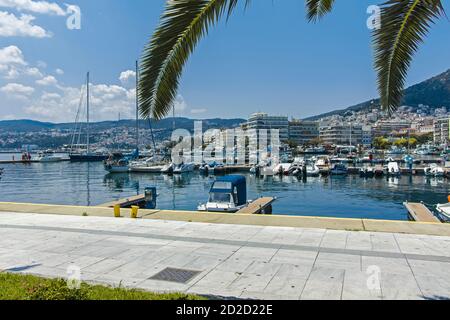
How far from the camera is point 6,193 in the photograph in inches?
1805

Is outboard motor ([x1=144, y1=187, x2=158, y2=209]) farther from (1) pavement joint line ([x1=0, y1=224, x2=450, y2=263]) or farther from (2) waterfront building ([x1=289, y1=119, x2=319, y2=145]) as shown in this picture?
(2) waterfront building ([x1=289, y1=119, x2=319, y2=145])

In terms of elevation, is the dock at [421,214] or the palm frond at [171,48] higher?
the palm frond at [171,48]

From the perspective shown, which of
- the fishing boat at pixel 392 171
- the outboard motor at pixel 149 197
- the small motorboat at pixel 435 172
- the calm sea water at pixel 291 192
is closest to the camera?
the outboard motor at pixel 149 197

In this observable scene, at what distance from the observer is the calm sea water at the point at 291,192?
3409 cm

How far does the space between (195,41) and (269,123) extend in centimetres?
17506

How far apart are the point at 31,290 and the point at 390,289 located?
6.28 metres

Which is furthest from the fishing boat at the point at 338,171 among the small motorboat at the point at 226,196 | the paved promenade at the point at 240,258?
the paved promenade at the point at 240,258

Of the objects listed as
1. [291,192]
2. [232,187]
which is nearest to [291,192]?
[291,192]

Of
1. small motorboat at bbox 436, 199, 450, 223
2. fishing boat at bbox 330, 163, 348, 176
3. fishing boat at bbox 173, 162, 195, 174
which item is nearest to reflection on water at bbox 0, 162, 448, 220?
fishing boat at bbox 330, 163, 348, 176

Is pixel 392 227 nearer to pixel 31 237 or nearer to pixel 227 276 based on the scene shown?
pixel 227 276

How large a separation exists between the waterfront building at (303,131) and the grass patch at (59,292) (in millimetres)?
181955

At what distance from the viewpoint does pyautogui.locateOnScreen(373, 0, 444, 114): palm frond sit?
518 cm

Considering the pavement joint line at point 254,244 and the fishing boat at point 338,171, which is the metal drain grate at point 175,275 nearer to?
the pavement joint line at point 254,244

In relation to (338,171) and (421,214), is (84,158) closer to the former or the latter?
(338,171)
